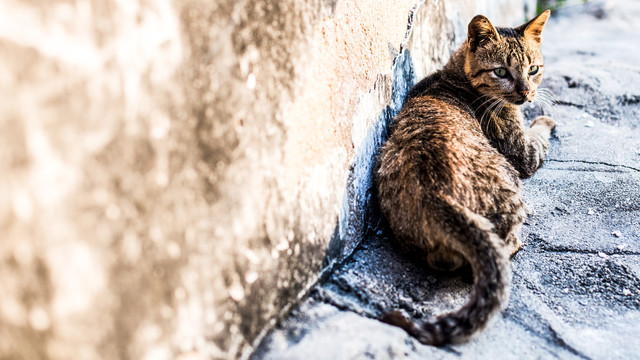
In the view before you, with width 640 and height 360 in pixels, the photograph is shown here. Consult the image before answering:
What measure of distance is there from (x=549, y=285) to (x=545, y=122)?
1.75 m

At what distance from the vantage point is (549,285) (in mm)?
2439

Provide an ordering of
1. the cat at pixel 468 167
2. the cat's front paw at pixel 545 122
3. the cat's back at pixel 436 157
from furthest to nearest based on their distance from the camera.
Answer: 1. the cat's front paw at pixel 545 122
2. the cat's back at pixel 436 157
3. the cat at pixel 468 167

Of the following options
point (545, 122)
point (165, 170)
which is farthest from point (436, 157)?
point (545, 122)

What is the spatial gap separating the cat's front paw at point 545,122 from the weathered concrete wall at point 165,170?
209 centimetres

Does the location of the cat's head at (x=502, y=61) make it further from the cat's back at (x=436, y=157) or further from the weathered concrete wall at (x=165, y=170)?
the weathered concrete wall at (x=165, y=170)

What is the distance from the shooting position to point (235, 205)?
1.70 metres

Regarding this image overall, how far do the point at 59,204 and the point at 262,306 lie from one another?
0.90 metres

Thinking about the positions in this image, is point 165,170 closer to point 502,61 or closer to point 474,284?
point 474,284

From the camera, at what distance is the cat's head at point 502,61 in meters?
3.15

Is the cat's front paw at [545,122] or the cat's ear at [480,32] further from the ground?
the cat's ear at [480,32]

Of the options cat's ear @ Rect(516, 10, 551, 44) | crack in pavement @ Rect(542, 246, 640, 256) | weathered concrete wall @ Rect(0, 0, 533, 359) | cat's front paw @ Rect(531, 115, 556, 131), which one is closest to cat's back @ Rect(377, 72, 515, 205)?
weathered concrete wall @ Rect(0, 0, 533, 359)

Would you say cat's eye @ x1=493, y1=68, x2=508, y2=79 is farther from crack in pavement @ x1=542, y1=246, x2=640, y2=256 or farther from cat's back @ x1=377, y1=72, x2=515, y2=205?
crack in pavement @ x1=542, y1=246, x2=640, y2=256

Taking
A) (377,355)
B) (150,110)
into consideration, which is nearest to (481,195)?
(377,355)

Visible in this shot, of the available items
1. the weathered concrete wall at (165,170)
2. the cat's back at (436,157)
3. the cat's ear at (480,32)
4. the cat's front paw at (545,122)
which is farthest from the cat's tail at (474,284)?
the cat's front paw at (545,122)
